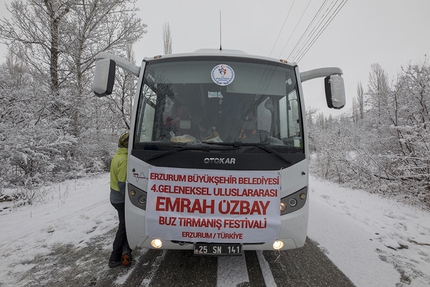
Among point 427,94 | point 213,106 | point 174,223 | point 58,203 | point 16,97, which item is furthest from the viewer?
point 427,94

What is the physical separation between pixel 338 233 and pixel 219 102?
3522mm

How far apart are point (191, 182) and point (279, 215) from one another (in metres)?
1.09

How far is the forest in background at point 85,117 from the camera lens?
256 inches

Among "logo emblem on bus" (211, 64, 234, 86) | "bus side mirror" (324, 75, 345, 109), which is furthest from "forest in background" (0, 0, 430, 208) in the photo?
"logo emblem on bus" (211, 64, 234, 86)

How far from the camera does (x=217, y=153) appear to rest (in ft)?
8.22

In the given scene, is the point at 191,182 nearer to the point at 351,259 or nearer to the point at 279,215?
the point at 279,215

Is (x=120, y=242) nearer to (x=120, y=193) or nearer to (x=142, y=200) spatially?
(x=120, y=193)

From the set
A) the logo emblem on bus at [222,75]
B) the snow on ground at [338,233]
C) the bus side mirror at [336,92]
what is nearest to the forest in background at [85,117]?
the snow on ground at [338,233]

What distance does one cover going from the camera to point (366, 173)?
8906 millimetres

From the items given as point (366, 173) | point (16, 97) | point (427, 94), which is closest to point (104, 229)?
point (16, 97)

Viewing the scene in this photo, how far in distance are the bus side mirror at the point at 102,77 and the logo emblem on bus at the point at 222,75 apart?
1.39 meters

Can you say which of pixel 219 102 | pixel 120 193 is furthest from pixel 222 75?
pixel 120 193

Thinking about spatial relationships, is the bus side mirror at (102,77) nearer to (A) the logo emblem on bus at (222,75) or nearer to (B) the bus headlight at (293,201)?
(A) the logo emblem on bus at (222,75)

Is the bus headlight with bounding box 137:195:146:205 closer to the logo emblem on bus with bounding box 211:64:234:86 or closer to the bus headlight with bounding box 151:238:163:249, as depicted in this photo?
the bus headlight with bounding box 151:238:163:249
